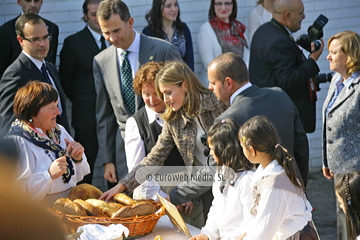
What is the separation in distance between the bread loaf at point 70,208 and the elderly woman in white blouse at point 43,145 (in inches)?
11.0

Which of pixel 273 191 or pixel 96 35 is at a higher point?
pixel 96 35

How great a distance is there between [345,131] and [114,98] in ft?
5.46

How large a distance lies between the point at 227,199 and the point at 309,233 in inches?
15.5

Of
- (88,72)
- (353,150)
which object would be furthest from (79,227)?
(88,72)

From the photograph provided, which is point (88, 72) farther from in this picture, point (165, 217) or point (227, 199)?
point (227, 199)

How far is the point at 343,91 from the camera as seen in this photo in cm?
381

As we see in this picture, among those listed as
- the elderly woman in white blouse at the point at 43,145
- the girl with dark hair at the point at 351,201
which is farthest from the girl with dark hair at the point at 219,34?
the girl with dark hair at the point at 351,201

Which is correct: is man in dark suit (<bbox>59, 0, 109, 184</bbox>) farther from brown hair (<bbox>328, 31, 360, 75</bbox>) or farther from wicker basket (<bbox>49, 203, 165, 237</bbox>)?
wicker basket (<bbox>49, 203, 165, 237</bbox>)

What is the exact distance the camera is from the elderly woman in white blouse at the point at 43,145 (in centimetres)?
295

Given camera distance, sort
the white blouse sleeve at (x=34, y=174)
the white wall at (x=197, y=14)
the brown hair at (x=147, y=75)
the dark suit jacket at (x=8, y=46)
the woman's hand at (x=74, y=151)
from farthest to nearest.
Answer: the white wall at (x=197, y=14) → the dark suit jacket at (x=8, y=46) → the brown hair at (x=147, y=75) → the woman's hand at (x=74, y=151) → the white blouse sleeve at (x=34, y=174)

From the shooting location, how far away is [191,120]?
3176 millimetres

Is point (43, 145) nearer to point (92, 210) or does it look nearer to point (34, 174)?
point (34, 174)

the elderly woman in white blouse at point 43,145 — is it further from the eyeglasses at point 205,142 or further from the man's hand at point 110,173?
the man's hand at point 110,173

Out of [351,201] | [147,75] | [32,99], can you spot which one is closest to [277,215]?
[351,201]
